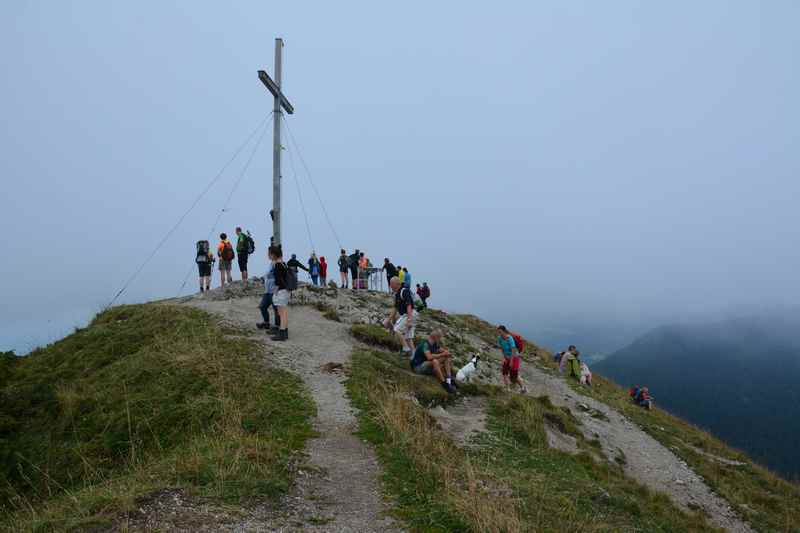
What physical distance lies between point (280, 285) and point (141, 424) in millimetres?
5042

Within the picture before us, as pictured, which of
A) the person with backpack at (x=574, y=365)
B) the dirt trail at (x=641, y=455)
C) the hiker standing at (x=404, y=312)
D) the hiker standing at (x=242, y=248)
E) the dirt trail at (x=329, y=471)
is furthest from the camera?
the person with backpack at (x=574, y=365)

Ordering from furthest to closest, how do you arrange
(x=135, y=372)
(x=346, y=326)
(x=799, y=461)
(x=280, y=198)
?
1. (x=799, y=461)
2. (x=280, y=198)
3. (x=346, y=326)
4. (x=135, y=372)

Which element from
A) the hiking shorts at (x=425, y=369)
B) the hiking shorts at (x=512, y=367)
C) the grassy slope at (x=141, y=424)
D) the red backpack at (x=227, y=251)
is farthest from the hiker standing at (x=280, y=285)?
the red backpack at (x=227, y=251)

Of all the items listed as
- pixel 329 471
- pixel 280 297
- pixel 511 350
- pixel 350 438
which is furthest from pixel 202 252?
pixel 329 471

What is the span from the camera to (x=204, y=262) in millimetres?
22047

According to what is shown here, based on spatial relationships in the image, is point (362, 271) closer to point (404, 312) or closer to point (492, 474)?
point (404, 312)

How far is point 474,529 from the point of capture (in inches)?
234

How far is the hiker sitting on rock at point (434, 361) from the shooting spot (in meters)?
13.5

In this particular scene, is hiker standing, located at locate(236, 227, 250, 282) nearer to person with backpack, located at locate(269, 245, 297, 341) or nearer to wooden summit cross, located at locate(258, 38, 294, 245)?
wooden summit cross, located at locate(258, 38, 294, 245)

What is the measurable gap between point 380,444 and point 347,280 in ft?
72.2

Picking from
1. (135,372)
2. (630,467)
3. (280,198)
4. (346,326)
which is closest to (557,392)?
(630,467)

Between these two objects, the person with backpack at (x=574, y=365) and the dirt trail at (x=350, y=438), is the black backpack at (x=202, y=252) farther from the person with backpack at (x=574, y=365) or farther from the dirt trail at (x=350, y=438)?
the person with backpack at (x=574, y=365)

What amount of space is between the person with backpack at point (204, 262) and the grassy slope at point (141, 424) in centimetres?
649

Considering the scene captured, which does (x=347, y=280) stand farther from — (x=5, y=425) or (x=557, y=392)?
(x=5, y=425)
